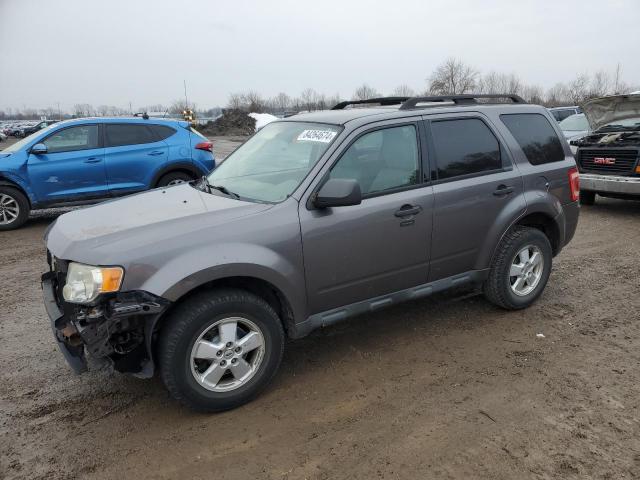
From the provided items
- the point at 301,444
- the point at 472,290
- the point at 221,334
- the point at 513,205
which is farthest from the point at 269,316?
the point at 472,290

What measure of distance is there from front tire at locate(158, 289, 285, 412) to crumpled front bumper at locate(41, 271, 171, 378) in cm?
13

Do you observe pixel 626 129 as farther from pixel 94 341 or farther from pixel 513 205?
pixel 94 341

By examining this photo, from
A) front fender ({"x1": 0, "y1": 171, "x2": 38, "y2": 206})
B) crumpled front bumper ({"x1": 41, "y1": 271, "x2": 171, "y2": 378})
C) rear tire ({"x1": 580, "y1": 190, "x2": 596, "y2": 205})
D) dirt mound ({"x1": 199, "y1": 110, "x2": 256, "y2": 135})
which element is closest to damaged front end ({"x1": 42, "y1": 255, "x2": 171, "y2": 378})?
crumpled front bumper ({"x1": 41, "y1": 271, "x2": 171, "y2": 378})

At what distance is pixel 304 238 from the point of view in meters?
3.24

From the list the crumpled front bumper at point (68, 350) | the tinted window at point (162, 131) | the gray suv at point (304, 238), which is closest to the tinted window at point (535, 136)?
the gray suv at point (304, 238)

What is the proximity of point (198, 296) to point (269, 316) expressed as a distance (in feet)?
1.56

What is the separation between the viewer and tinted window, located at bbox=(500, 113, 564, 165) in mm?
4430

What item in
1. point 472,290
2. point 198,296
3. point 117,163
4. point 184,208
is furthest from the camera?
point 117,163

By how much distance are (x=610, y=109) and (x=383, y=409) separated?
30.2ft

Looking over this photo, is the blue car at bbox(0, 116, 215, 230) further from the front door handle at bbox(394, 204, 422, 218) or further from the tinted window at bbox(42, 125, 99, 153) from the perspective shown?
the front door handle at bbox(394, 204, 422, 218)

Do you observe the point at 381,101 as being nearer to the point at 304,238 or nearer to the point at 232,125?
the point at 304,238

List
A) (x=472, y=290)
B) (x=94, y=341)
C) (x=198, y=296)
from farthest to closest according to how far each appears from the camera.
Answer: (x=472, y=290) < (x=198, y=296) < (x=94, y=341)

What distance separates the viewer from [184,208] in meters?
3.38

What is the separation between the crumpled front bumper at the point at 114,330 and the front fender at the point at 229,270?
0.11 metres
